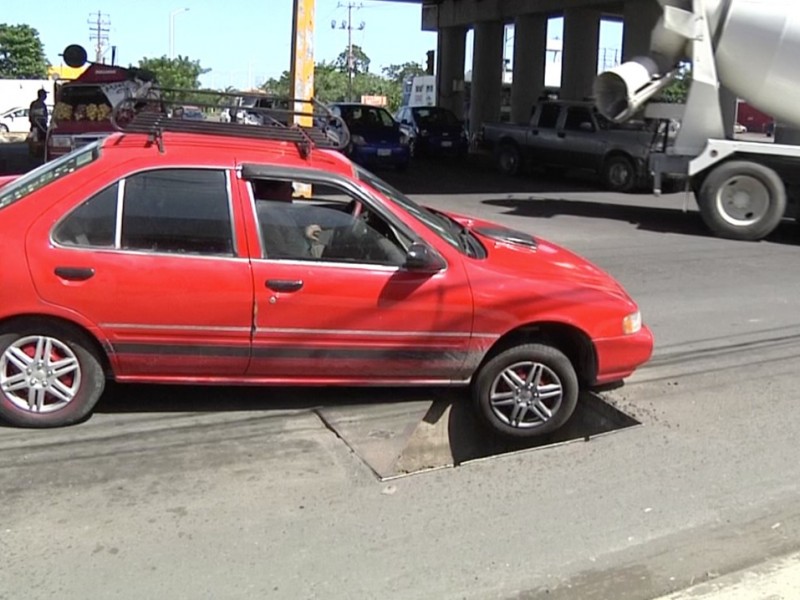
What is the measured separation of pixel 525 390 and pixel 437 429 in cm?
62

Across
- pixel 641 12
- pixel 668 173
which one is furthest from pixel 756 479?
pixel 641 12

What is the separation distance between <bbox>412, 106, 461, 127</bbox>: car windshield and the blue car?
4713 millimetres

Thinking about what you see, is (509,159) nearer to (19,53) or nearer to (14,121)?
(14,121)

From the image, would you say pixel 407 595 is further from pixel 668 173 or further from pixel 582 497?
pixel 668 173

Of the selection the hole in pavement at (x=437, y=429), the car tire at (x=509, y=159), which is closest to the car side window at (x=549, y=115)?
the car tire at (x=509, y=159)

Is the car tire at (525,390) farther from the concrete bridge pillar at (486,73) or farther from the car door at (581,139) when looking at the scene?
the concrete bridge pillar at (486,73)

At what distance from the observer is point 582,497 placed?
4.20m

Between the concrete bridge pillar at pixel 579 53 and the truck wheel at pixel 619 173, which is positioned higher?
the concrete bridge pillar at pixel 579 53

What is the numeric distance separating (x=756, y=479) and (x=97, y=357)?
140 inches

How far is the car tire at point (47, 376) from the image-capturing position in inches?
180

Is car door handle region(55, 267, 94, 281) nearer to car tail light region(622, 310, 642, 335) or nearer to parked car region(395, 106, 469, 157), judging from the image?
car tail light region(622, 310, 642, 335)

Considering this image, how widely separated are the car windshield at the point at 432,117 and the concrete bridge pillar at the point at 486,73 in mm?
5806

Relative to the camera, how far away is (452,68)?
37.4 meters

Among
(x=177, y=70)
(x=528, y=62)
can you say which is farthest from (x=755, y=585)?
(x=177, y=70)
